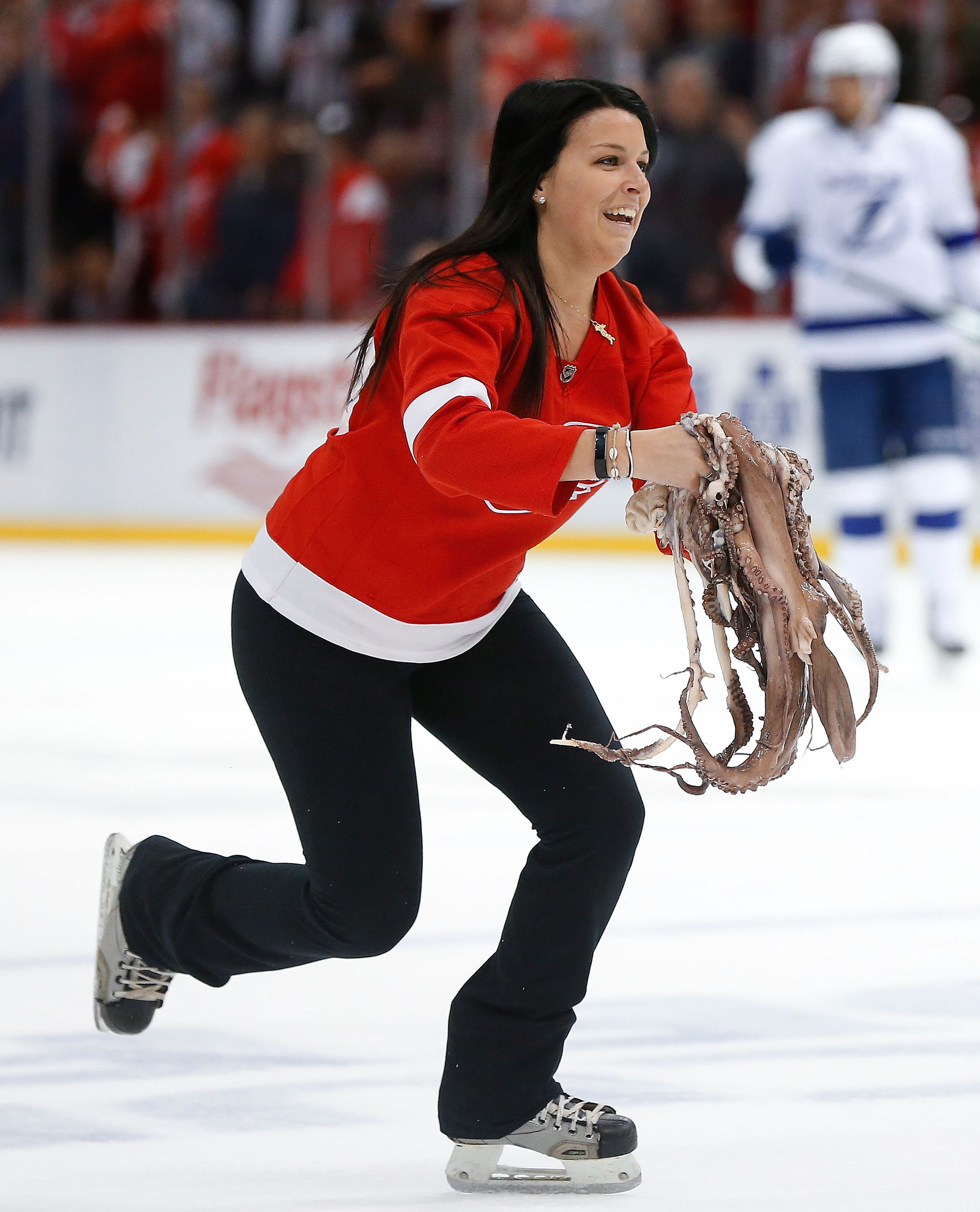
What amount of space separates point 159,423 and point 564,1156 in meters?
7.35

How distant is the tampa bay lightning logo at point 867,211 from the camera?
6199 millimetres

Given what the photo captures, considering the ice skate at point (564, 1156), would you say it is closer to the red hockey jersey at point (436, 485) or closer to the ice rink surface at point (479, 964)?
the ice rink surface at point (479, 964)

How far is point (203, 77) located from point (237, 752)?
599 cm

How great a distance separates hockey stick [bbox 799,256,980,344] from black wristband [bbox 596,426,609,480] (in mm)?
4444

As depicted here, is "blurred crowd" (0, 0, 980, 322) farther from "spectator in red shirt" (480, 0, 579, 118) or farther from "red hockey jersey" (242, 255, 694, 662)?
"red hockey jersey" (242, 255, 694, 662)

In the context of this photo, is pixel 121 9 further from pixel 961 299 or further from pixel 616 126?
pixel 616 126

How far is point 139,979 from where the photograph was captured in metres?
2.37

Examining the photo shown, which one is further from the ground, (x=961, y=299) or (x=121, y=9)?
(x=121, y=9)

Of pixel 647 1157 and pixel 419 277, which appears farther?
pixel 647 1157

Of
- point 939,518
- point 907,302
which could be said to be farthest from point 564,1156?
point 907,302

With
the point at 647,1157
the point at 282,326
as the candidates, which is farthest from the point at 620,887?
the point at 282,326

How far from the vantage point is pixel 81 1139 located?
2.10 m

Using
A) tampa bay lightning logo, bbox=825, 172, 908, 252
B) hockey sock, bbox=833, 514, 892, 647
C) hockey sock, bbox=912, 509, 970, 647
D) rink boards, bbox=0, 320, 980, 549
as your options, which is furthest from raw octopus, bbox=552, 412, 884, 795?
rink boards, bbox=0, 320, 980, 549

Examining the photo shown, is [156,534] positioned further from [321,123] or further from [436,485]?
[436,485]
